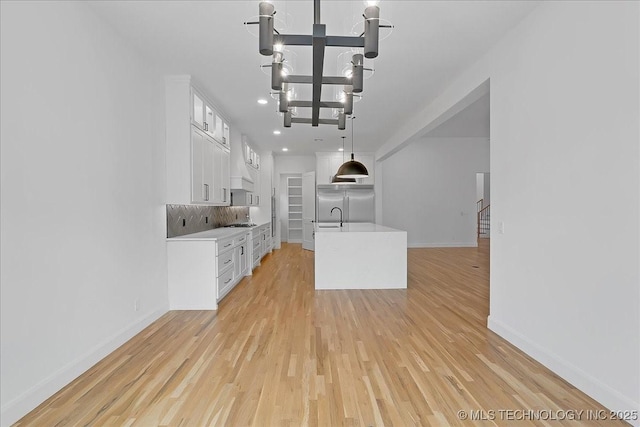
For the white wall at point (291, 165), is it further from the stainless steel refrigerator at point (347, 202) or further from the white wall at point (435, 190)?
the white wall at point (435, 190)

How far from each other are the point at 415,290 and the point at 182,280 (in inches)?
123

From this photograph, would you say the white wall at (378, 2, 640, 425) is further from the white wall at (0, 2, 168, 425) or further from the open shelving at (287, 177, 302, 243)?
the open shelving at (287, 177, 302, 243)

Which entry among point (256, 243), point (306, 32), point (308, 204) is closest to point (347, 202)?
point (308, 204)

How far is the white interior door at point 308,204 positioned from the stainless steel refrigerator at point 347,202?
15 cm

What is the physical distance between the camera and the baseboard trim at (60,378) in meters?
1.85

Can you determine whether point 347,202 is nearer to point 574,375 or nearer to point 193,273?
point 193,273

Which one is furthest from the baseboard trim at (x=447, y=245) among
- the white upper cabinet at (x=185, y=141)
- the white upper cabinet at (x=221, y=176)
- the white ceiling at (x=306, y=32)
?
the white upper cabinet at (x=185, y=141)

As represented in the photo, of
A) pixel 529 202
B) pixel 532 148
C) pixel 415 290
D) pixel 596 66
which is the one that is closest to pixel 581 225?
pixel 529 202

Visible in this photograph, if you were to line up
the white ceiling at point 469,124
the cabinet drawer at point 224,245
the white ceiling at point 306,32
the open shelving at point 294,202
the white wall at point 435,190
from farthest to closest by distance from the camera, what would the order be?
the open shelving at point 294,202 < the white wall at point 435,190 < the white ceiling at point 469,124 < the cabinet drawer at point 224,245 < the white ceiling at point 306,32

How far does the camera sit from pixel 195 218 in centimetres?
490

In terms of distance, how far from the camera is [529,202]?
270cm

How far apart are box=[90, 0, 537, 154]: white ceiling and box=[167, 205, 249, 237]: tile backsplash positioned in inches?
63.5

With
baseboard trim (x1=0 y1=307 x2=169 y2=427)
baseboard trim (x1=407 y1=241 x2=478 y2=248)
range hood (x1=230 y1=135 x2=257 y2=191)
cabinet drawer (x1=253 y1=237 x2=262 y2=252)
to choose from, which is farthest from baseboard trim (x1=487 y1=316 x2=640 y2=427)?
baseboard trim (x1=407 y1=241 x2=478 y2=248)

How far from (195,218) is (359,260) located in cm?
249
